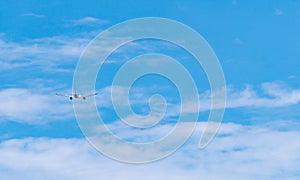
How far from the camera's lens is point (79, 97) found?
1534 inches
